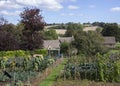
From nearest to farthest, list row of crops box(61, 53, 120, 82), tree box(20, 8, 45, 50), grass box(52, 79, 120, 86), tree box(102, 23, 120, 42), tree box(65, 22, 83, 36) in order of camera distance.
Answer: grass box(52, 79, 120, 86), row of crops box(61, 53, 120, 82), tree box(20, 8, 45, 50), tree box(102, 23, 120, 42), tree box(65, 22, 83, 36)

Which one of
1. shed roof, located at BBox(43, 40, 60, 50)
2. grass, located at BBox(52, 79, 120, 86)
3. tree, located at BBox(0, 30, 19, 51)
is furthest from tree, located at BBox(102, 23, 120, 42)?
grass, located at BBox(52, 79, 120, 86)

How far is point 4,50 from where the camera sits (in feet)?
132

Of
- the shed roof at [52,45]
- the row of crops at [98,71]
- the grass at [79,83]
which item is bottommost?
the shed roof at [52,45]

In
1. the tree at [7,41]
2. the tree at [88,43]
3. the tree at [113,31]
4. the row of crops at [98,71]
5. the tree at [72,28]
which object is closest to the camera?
the row of crops at [98,71]

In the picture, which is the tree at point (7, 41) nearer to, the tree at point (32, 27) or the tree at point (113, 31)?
the tree at point (32, 27)

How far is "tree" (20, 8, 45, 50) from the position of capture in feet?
144

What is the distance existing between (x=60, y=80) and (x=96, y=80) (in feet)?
8.08

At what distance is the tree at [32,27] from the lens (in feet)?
144

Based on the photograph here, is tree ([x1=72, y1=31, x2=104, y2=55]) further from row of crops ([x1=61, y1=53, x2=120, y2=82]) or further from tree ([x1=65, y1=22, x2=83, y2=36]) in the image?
tree ([x1=65, y1=22, x2=83, y2=36])

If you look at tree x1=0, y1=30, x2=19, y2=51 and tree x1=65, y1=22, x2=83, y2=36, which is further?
tree x1=65, y1=22, x2=83, y2=36

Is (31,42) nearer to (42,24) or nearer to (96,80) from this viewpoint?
(42,24)

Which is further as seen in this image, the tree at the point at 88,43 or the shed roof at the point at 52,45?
the shed roof at the point at 52,45

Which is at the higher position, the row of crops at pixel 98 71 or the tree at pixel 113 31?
the row of crops at pixel 98 71

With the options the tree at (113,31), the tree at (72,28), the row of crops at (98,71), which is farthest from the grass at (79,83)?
the tree at (72,28)
